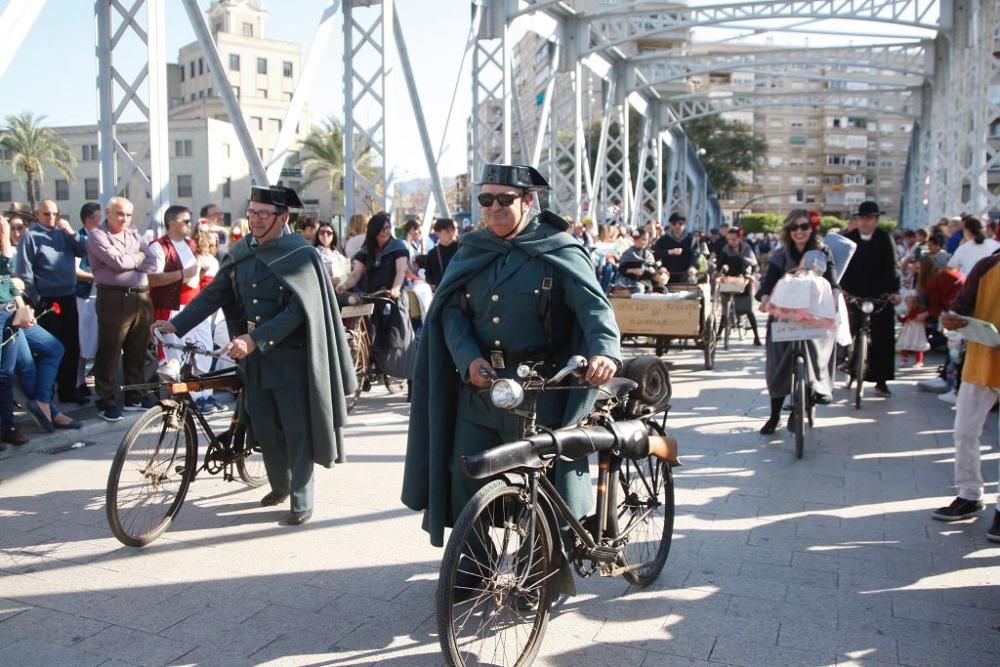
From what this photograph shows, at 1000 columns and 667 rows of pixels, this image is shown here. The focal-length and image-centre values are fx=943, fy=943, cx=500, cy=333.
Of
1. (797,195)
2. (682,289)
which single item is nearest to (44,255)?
(682,289)

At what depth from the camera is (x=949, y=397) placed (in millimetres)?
9695

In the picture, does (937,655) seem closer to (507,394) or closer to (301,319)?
(507,394)

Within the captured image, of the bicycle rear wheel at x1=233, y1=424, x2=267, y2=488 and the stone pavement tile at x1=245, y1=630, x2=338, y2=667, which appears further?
the bicycle rear wheel at x1=233, y1=424, x2=267, y2=488

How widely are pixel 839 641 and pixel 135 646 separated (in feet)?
9.40

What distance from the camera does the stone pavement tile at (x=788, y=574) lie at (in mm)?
4566

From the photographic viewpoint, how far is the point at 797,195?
10575 centimetres

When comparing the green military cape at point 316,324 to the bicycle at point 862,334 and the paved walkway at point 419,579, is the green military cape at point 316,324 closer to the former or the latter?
the paved walkway at point 419,579

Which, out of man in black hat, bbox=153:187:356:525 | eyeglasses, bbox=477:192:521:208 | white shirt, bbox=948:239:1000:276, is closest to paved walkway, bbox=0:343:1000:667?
man in black hat, bbox=153:187:356:525

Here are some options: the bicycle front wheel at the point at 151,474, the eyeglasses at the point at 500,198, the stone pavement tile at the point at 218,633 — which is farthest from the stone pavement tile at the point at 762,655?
the bicycle front wheel at the point at 151,474

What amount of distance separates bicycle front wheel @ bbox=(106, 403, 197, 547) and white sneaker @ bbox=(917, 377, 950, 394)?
8.15 m

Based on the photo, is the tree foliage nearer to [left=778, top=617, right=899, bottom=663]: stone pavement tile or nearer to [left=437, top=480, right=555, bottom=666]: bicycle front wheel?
[left=778, top=617, right=899, bottom=663]: stone pavement tile

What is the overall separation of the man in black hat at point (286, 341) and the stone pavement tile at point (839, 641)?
267 cm

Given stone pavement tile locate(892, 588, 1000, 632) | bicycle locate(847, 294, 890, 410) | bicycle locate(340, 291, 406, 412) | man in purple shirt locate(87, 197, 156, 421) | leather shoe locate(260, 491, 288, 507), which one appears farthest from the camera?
bicycle locate(847, 294, 890, 410)

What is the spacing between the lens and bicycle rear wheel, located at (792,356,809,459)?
23.3 ft
